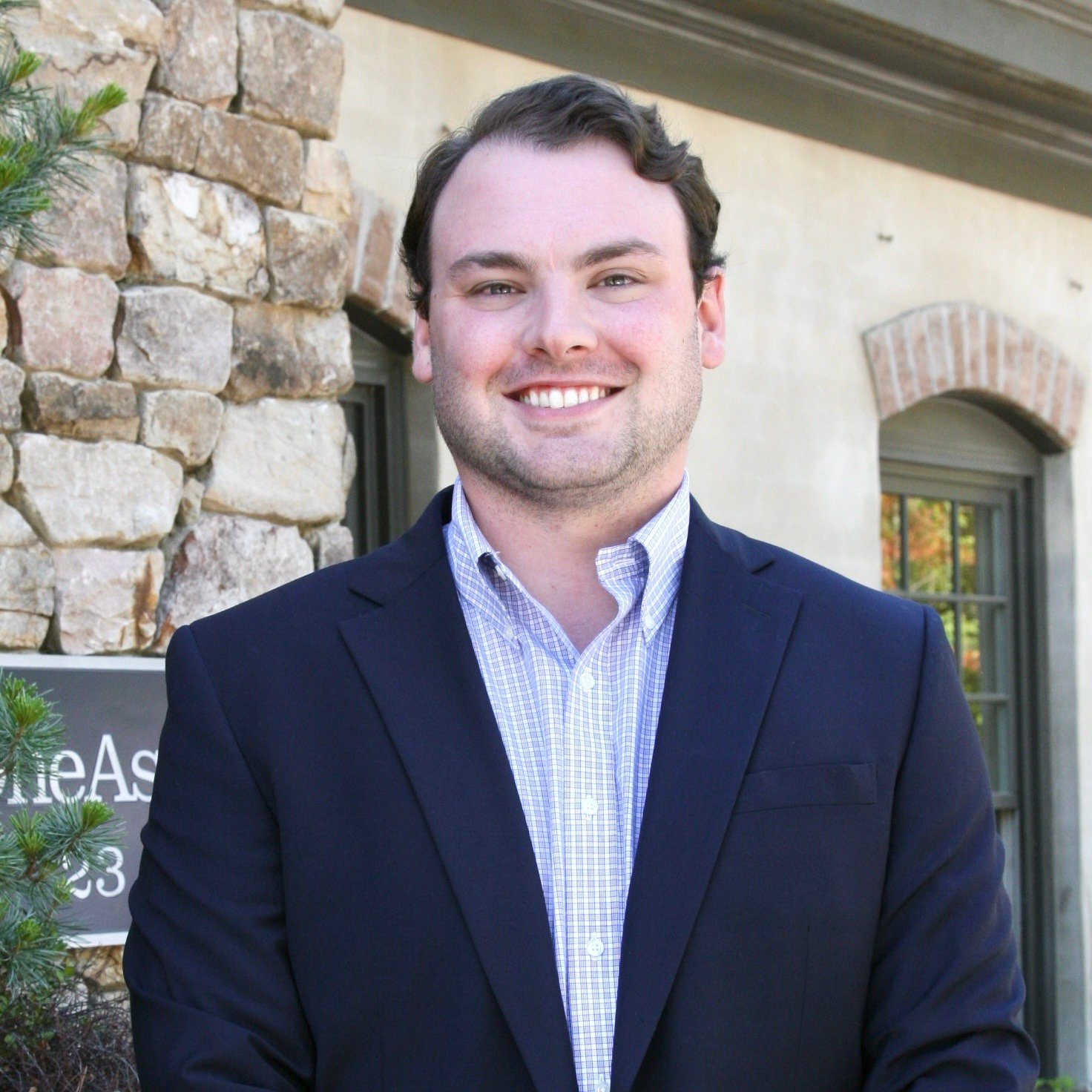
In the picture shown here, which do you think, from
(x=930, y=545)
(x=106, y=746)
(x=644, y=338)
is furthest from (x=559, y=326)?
(x=930, y=545)

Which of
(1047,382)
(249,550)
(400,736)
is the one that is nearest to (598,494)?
Answer: (400,736)

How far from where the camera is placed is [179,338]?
315 centimetres

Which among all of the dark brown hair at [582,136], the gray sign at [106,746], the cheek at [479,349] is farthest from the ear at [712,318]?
the gray sign at [106,746]

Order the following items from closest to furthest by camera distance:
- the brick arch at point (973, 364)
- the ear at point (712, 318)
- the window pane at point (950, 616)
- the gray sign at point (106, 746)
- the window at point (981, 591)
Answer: the ear at point (712, 318), the gray sign at point (106, 746), the brick arch at point (973, 364), the window at point (981, 591), the window pane at point (950, 616)

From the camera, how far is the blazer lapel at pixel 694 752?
1581mm

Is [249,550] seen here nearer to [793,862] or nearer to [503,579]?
[503,579]

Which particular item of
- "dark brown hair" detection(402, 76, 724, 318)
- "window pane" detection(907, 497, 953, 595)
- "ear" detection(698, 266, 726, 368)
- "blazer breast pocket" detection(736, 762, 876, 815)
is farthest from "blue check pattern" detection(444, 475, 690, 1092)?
"window pane" detection(907, 497, 953, 595)

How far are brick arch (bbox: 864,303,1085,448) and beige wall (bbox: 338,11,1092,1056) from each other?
0.21 feet

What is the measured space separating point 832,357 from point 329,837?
3.71 metres

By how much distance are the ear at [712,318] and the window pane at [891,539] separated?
11.6 ft

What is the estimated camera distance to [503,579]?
1.84m

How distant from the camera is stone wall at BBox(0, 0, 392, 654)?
2961 millimetres

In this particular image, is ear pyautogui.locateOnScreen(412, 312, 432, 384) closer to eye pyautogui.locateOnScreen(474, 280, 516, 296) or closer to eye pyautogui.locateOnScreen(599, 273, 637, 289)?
eye pyautogui.locateOnScreen(474, 280, 516, 296)

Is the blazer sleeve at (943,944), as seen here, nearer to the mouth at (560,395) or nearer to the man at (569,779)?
the man at (569,779)
